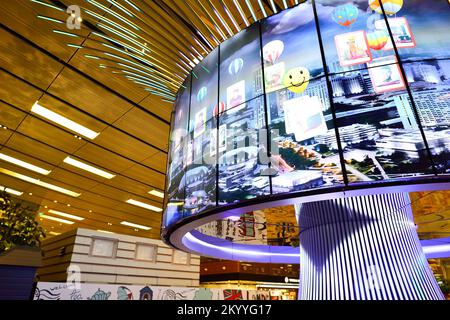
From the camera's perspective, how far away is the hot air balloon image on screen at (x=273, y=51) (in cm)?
340

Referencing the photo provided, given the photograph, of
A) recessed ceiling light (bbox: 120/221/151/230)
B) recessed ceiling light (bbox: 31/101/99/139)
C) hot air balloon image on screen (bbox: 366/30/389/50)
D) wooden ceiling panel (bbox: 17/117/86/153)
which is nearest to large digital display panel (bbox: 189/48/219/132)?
hot air balloon image on screen (bbox: 366/30/389/50)

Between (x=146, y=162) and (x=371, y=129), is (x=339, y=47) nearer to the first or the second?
(x=371, y=129)

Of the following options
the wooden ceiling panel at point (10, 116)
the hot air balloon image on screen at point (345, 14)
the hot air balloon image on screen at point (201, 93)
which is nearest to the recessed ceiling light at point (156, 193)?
the wooden ceiling panel at point (10, 116)

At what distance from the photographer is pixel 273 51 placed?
11.4 feet

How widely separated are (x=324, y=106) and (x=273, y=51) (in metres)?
1.04

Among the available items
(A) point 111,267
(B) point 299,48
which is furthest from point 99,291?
(B) point 299,48

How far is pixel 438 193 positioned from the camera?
6332mm

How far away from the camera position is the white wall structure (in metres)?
8.61

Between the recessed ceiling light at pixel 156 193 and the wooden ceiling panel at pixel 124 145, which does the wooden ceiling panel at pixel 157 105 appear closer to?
the wooden ceiling panel at pixel 124 145

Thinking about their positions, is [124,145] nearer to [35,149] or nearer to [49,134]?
[49,134]

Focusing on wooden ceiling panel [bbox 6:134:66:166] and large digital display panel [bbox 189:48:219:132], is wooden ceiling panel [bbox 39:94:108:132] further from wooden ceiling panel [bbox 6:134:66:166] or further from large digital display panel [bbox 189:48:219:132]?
large digital display panel [bbox 189:48:219:132]

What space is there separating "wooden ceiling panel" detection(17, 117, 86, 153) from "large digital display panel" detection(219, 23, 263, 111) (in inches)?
216
